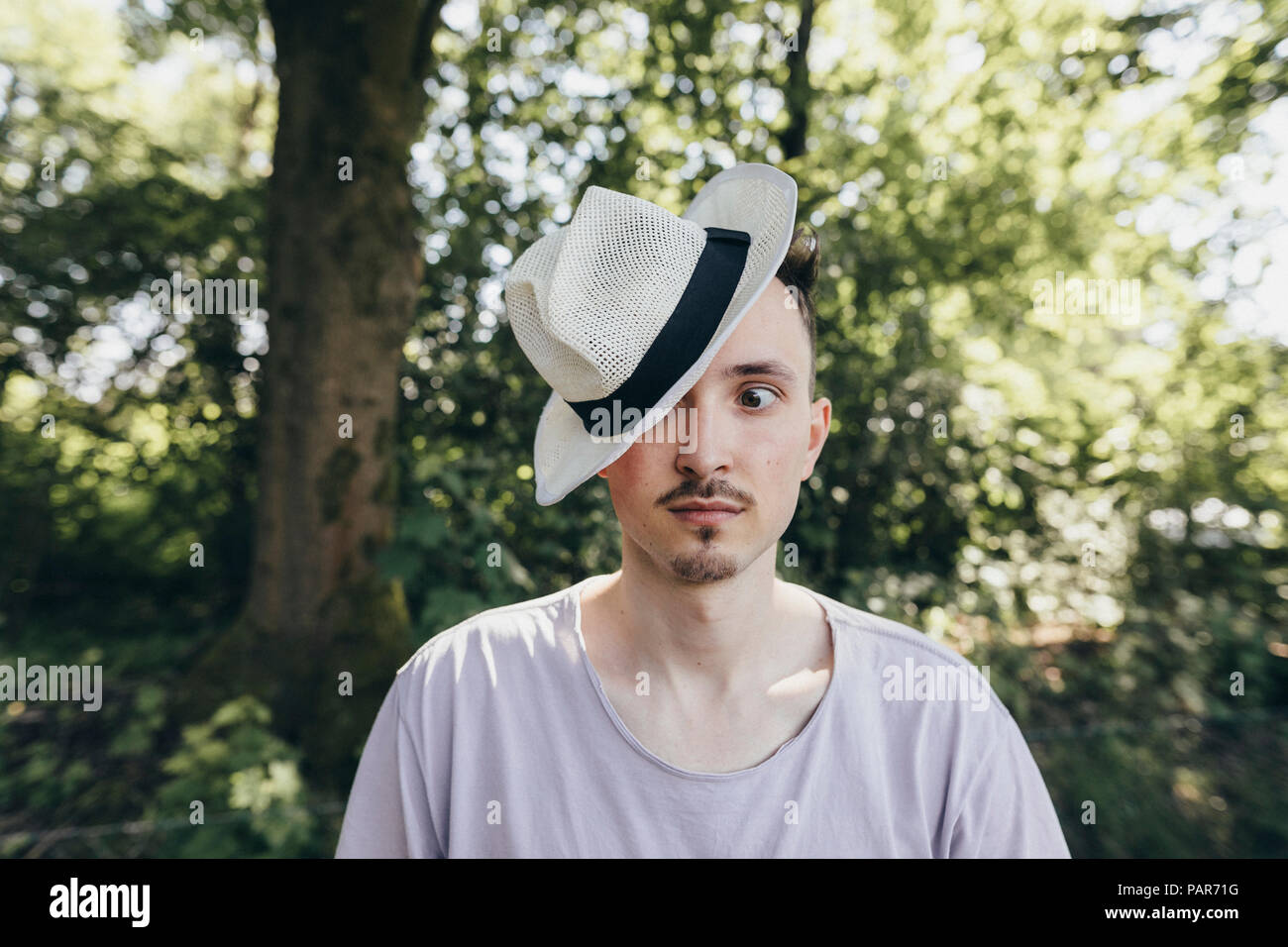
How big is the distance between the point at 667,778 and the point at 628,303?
3.36ft

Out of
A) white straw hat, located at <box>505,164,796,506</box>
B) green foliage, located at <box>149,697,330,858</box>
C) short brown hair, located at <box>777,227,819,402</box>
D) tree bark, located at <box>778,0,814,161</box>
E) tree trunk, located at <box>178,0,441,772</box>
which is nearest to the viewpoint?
white straw hat, located at <box>505,164,796,506</box>

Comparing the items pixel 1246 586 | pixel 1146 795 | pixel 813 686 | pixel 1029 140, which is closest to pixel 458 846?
pixel 813 686

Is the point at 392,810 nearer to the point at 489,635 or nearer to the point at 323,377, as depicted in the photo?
the point at 489,635

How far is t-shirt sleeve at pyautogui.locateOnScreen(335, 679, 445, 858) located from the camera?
1604mm

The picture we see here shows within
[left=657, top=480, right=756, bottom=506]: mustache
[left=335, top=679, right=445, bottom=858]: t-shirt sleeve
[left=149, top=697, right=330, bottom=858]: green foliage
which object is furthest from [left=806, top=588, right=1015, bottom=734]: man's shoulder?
[left=149, top=697, right=330, bottom=858]: green foliage

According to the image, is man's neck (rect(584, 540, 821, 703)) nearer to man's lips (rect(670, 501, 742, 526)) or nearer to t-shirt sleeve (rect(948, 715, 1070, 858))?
man's lips (rect(670, 501, 742, 526))

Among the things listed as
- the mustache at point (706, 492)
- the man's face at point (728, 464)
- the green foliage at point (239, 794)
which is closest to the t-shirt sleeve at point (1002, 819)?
the man's face at point (728, 464)

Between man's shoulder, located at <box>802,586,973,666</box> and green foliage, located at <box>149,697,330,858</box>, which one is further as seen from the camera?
green foliage, located at <box>149,697,330,858</box>

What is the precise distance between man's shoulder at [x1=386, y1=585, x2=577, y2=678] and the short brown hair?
87cm

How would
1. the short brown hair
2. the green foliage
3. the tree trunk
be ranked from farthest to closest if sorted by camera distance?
the tree trunk
the green foliage
the short brown hair

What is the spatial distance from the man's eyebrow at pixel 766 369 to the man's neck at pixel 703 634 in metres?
0.41

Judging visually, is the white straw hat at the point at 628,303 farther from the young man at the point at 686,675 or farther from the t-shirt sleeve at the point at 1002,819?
the t-shirt sleeve at the point at 1002,819

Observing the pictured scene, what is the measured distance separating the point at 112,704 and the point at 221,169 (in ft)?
18.0

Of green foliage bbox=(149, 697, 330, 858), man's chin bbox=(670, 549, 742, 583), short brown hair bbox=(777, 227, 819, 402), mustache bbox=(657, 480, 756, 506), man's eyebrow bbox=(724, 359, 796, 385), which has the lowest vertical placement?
green foliage bbox=(149, 697, 330, 858)
